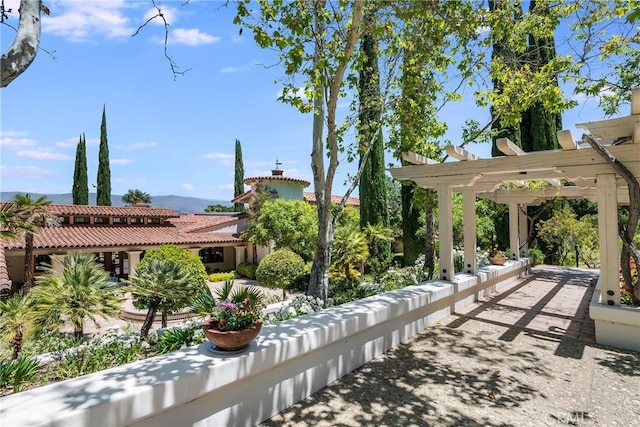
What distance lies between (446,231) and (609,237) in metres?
2.53

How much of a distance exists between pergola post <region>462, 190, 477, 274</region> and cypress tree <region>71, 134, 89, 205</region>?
3163 cm

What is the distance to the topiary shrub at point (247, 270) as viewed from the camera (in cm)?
2300

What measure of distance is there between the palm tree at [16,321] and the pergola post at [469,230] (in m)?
8.34

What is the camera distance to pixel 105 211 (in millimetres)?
21391

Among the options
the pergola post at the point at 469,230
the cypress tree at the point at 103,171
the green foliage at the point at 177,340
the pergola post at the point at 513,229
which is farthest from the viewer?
the cypress tree at the point at 103,171

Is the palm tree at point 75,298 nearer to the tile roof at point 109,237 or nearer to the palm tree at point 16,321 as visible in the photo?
the palm tree at point 16,321

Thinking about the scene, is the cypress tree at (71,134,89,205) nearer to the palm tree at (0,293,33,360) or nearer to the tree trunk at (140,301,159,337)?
the palm tree at (0,293,33,360)

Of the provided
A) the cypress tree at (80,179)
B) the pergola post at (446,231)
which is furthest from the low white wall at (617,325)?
the cypress tree at (80,179)

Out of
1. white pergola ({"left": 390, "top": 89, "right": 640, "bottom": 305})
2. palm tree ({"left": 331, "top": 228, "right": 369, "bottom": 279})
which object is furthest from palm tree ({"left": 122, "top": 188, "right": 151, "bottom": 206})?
white pergola ({"left": 390, "top": 89, "right": 640, "bottom": 305})

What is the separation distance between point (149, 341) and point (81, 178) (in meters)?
30.7

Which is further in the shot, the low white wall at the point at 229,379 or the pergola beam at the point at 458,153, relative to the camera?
the pergola beam at the point at 458,153

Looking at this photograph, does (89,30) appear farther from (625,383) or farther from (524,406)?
(625,383)

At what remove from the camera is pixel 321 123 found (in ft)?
20.1

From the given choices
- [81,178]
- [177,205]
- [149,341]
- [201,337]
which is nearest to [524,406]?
[201,337]
